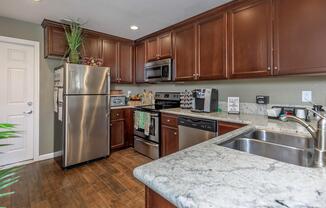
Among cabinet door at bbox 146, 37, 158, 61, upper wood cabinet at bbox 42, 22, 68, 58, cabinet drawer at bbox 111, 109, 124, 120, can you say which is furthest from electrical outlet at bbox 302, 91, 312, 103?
upper wood cabinet at bbox 42, 22, 68, 58

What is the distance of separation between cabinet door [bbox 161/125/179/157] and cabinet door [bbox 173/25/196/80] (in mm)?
903

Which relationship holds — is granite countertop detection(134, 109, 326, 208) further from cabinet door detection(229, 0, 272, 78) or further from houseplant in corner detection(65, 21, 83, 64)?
houseplant in corner detection(65, 21, 83, 64)

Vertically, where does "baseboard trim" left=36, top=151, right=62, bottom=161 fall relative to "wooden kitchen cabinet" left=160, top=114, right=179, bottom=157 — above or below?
below

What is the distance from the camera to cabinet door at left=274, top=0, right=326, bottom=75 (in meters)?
1.70

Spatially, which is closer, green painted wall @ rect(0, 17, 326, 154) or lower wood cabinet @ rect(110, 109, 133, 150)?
green painted wall @ rect(0, 17, 326, 154)

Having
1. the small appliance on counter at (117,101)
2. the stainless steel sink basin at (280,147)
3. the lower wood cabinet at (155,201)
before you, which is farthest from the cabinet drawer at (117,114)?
the lower wood cabinet at (155,201)

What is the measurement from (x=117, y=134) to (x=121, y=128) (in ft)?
0.47

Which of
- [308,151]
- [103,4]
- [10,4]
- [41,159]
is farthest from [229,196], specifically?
[41,159]

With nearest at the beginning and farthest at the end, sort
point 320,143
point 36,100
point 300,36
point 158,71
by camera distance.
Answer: point 320,143, point 300,36, point 36,100, point 158,71

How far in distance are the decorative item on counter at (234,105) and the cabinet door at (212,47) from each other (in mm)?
367

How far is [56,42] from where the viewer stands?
3.00 meters

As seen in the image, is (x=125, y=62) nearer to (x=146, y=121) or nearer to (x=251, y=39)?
Result: (x=146, y=121)

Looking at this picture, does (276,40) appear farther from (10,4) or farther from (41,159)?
(41,159)

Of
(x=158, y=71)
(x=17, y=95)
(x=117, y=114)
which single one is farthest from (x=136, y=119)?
(x=17, y=95)
